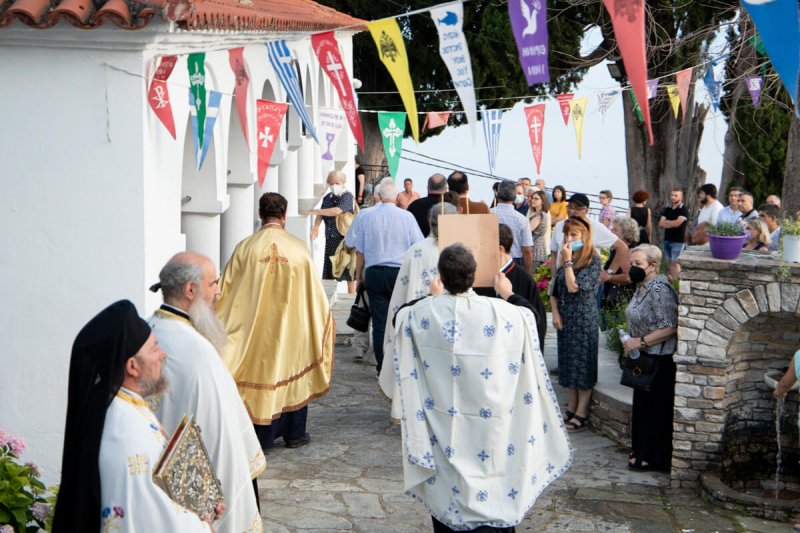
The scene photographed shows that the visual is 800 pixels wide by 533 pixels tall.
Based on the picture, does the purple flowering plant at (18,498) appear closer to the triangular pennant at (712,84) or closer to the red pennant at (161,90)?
the red pennant at (161,90)

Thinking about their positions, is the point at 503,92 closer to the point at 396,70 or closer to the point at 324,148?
the point at 324,148

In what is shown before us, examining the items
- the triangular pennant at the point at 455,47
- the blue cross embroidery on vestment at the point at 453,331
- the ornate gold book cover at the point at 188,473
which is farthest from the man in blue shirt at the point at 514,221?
the ornate gold book cover at the point at 188,473

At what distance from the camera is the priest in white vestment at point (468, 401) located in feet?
17.8

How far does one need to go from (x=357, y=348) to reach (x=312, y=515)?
4379 millimetres

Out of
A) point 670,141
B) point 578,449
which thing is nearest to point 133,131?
point 578,449

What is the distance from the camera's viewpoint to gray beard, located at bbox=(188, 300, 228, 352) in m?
4.85

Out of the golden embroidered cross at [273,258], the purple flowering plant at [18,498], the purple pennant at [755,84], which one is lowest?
the purple flowering plant at [18,498]

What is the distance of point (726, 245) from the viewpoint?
7.37 meters

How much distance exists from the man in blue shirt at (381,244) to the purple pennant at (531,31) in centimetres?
309

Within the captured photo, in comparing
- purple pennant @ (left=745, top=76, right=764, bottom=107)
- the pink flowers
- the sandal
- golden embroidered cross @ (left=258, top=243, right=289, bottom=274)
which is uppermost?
purple pennant @ (left=745, top=76, right=764, bottom=107)

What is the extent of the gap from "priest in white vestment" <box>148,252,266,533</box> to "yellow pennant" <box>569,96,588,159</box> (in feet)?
29.7

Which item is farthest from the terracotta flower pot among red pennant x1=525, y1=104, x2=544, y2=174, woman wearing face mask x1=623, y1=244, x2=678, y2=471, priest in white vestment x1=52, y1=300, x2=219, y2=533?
red pennant x1=525, y1=104, x2=544, y2=174

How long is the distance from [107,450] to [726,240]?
4865 millimetres

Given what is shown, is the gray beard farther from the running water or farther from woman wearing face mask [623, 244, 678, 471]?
the running water
